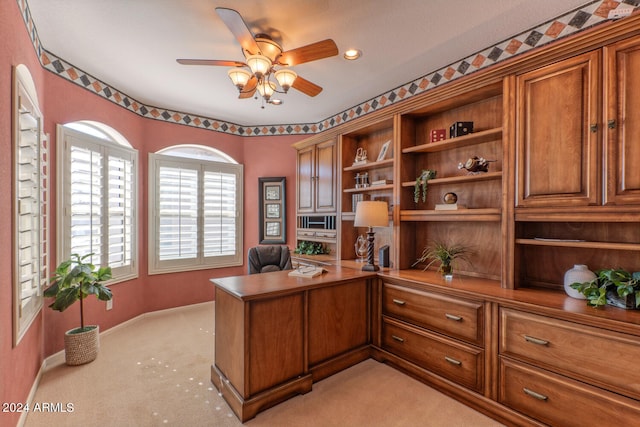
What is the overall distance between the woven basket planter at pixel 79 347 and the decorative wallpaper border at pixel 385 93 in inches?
95.7

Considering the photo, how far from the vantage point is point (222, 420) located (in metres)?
1.96

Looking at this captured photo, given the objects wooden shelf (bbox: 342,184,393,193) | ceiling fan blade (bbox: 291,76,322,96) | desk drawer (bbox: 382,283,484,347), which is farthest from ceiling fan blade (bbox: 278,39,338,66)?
desk drawer (bbox: 382,283,484,347)

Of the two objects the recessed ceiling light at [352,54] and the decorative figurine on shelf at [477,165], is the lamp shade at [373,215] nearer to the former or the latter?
the decorative figurine on shelf at [477,165]

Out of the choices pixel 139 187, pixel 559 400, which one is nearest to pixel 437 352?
pixel 559 400

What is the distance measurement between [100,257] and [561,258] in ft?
14.2

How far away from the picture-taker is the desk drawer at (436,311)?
2148 mm

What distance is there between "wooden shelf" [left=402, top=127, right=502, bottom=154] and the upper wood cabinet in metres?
1.08

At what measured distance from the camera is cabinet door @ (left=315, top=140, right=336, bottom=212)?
3.71m

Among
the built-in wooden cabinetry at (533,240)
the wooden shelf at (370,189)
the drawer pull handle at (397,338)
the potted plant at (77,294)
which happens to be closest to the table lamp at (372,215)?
the built-in wooden cabinetry at (533,240)

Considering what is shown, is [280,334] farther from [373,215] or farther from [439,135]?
[439,135]

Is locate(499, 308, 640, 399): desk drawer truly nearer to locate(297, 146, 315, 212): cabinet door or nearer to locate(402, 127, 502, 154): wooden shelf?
locate(402, 127, 502, 154): wooden shelf

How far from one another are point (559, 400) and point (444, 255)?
47.3 inches

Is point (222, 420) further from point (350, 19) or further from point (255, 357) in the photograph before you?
point (350, 19)

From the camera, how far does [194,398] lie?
2201mm
